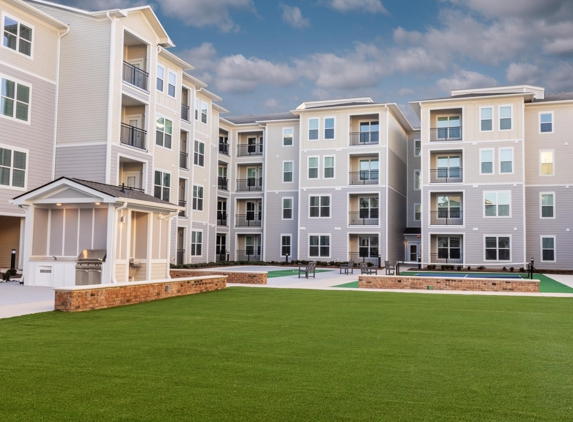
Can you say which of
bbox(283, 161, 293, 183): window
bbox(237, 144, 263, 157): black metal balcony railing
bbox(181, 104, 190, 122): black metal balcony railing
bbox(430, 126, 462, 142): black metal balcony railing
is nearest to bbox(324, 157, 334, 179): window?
bbox(283, 161, 293, 183): window

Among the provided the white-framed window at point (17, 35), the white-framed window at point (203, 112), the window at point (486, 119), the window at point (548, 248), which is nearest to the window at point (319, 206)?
the white-framed window at point (203, 112)

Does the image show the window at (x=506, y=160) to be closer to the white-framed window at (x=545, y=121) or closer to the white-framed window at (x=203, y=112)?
the white-framed window at (x=545, y=121)

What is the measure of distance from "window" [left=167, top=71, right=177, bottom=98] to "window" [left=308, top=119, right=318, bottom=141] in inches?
517

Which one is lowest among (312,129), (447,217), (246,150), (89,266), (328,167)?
(89,266)

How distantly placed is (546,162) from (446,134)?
6787mm

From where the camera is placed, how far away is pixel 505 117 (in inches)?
1412

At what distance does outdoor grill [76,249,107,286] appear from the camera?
1675 cm

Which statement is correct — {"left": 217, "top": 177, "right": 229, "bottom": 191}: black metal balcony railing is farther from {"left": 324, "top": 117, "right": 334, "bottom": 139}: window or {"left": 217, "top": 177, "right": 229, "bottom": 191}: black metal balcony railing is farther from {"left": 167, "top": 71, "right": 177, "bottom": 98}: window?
{"left": 167, "top": 71, "right": 177, "bottom": 98}: window

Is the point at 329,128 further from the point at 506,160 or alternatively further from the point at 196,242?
the point at 196,242

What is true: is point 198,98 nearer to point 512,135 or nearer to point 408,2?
point 408,2

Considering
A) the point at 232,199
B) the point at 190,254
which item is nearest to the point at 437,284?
the point at 190,254

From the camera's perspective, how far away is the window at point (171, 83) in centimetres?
3049

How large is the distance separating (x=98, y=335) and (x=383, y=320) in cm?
539

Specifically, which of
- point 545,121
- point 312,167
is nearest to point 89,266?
point 312,167
